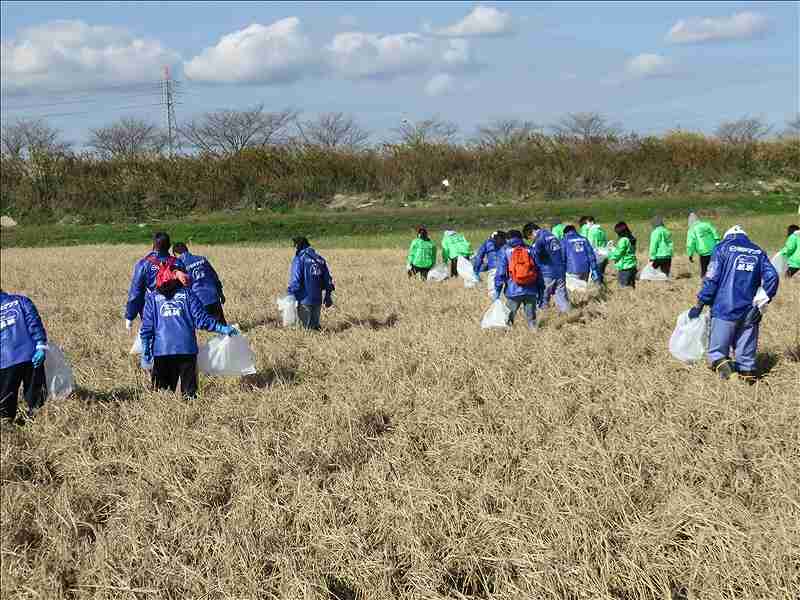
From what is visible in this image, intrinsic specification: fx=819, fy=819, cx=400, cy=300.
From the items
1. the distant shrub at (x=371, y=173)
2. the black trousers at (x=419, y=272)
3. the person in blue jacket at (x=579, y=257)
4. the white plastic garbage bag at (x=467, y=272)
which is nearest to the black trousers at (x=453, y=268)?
the black trousers at (x=419, y=272)

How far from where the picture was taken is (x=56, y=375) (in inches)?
249

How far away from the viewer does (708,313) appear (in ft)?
24.5

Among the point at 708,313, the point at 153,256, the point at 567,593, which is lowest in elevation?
the point at 567,593

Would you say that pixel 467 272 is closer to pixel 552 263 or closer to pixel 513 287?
pixel 552 263

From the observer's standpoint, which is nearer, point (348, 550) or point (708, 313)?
point (348, 550)

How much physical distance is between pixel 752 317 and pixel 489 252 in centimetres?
680

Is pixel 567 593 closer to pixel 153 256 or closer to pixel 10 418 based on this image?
pixel 10 418

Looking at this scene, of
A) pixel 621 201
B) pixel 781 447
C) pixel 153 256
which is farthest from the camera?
pixel 621 201

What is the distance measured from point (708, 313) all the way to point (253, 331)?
5.31 metres

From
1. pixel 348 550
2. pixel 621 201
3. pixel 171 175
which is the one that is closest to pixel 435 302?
pixel 348 550

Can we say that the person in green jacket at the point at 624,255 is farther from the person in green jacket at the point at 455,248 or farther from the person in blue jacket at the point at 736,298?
the person in blue jacket at the point at 736,298

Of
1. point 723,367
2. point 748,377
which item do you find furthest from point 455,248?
point 748,377

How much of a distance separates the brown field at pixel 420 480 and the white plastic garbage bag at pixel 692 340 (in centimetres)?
15

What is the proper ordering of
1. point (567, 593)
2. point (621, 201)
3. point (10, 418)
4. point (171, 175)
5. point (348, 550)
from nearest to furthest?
point (567, 593), point (348, 550), point (10, 418), point (621, 201), point (171, 175)
